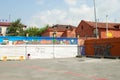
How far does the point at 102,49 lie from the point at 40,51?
10257 millimetres

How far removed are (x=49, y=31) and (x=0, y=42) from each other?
34675 millimetres

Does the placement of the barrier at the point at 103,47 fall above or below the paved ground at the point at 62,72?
above

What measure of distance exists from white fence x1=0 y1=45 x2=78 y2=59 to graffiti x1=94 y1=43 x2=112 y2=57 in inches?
164

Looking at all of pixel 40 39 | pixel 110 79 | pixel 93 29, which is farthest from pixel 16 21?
pixel 110 79

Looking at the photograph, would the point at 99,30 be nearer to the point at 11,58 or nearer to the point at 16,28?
the point at 11,58

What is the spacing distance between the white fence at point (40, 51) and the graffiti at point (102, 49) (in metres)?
4.16

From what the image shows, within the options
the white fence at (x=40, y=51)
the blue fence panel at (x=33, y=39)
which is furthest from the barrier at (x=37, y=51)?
the blue fence panel at (x=33, y=39)

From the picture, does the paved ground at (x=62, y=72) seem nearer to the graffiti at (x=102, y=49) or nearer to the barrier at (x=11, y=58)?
the graffiti at (x=102, y=49)

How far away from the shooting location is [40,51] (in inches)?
1838

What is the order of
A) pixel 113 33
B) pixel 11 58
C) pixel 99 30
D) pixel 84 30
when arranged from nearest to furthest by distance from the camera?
pixel 11 58
pixel 99 30
pixel 113 33
pixel 84 30

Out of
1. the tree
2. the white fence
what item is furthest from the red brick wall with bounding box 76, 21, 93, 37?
the tree

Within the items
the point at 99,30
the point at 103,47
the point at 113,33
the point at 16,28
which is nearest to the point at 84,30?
the point at 99,30

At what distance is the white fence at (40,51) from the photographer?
4425 cm

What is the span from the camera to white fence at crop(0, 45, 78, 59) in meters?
44.3
